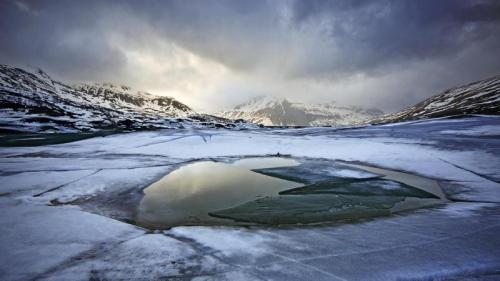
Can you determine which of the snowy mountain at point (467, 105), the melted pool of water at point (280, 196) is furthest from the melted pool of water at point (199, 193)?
the snowy mountain at point (467, 105)

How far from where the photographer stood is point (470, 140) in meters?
10.8

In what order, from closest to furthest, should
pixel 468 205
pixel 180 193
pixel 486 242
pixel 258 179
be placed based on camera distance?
pixel 486 242
pixel 468 205
pixel 180 193
pixel 258 179

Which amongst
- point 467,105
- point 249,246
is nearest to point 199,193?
point 249,246

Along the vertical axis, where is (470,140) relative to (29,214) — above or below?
above

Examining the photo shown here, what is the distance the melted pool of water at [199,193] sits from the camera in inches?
182

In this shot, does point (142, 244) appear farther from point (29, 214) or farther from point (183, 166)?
point (183, 166)

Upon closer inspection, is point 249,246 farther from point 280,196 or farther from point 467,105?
point 467,105

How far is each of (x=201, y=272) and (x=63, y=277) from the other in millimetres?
1266

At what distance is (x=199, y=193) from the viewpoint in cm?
617

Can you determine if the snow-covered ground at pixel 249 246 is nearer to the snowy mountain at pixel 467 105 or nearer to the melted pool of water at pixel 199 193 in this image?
the melted pool of water at pixel 199 193

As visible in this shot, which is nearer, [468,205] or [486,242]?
[486,242]

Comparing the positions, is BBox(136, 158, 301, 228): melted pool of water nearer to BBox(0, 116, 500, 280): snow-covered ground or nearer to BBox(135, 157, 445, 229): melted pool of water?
BBox(135, 157, 445, 229): melted pool of water

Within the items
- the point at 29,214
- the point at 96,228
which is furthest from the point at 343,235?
the point at 29,214

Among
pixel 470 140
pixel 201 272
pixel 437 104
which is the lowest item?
pixel 201 272
